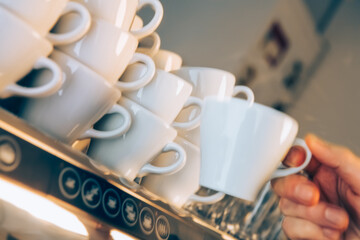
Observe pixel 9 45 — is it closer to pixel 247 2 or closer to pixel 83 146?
pixel 83 146

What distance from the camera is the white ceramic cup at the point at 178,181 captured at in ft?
1.88

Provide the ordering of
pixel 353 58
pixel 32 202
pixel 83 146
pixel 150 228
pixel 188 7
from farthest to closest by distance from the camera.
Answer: pixel 353 58 → pixel 188 7 → pixel 83 146 → pixel 150 228 → pixel 32 202

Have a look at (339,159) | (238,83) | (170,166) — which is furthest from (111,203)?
(238,83)

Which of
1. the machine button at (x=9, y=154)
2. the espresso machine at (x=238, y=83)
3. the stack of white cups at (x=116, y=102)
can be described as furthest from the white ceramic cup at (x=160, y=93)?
the machine button at (x=9, y=154)

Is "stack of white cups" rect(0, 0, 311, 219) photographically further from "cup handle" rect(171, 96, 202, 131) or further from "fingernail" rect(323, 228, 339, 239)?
"fingernail" rect(323, 228, 339, 239)

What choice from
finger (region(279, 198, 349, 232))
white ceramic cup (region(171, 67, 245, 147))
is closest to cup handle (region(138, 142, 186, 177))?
white ceramic cup (region(171, 67, 245, 147))

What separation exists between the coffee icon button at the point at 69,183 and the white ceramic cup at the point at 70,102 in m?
0.10

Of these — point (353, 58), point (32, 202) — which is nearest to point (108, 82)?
point (32, 202)

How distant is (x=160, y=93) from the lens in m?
0.52

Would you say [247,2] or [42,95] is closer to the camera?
[42,95]

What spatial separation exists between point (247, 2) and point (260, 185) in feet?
3.62

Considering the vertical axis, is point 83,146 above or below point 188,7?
below

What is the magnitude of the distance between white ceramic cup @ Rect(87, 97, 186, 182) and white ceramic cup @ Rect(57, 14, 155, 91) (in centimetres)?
5

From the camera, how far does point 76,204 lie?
332mm
